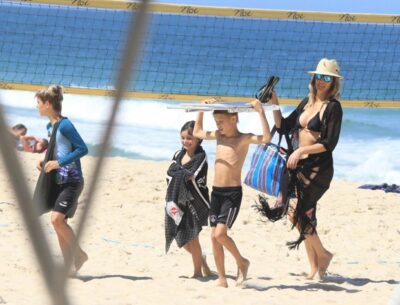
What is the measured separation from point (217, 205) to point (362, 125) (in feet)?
55.2

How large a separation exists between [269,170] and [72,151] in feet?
3.61

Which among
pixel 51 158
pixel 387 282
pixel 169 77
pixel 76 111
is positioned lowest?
pixel 387 282

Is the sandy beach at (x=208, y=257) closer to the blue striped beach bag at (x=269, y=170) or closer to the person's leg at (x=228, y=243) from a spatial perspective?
the person's leg at (x=228, y=243)

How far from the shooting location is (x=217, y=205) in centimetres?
505

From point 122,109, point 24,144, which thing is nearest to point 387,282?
point 122,109

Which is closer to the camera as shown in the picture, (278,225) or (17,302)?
(17,302)

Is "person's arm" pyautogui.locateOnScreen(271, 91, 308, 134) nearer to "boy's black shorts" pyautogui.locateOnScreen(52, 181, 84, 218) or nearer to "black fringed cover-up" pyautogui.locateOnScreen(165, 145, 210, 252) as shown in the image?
"black fringed cover-up" pyautogui.locateOnScreen(165, 145, 210, 252)

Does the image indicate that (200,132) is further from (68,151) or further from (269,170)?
(68,151)

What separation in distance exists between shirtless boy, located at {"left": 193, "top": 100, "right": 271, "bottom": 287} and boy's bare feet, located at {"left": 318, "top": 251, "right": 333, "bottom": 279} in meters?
0.57

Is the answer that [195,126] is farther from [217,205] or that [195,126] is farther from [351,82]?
[351,82]

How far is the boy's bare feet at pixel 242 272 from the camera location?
517cm

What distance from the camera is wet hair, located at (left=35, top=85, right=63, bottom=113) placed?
5184 mm

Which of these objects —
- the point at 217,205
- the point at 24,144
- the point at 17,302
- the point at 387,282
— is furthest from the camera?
the point at 24,144

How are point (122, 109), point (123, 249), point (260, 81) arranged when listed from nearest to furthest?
point (122, 109), point (123, 249), point (260, 81)
